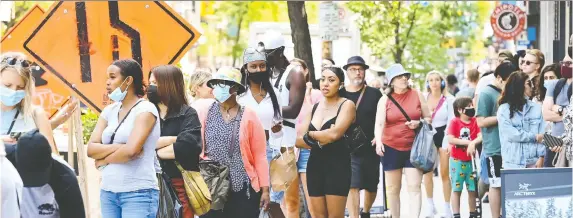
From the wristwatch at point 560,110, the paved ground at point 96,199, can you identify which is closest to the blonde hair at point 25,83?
the paved ground at point 96,199

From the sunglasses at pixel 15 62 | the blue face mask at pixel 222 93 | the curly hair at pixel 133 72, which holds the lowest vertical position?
the blue face mask at pixel 222 93

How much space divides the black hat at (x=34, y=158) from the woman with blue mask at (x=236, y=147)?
11.4 ft

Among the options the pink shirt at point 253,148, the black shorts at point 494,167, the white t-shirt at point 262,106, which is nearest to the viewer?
the pink shirt at point 253,148

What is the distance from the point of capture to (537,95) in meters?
12.8

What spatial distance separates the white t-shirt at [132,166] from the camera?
849 cm

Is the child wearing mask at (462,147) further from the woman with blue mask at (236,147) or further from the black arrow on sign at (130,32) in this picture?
the woman with blue mask at (236,147)

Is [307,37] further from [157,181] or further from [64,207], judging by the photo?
[64,207]

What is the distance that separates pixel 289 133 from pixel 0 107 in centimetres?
362

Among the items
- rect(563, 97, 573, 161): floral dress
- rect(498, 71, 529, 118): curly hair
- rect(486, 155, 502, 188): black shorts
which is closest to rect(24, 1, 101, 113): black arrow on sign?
rect(563, 97, 573, 161): floral dress

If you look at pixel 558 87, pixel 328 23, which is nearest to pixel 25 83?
pixel 558 87

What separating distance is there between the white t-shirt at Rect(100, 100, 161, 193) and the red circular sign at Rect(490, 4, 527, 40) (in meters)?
24.2

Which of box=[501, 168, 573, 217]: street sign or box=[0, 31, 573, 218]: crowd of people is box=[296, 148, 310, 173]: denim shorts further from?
box=[501, 168, 573, 217]: street sign

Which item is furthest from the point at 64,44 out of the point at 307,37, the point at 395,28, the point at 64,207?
the point at 395,28

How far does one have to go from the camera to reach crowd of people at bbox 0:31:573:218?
8.06 m
